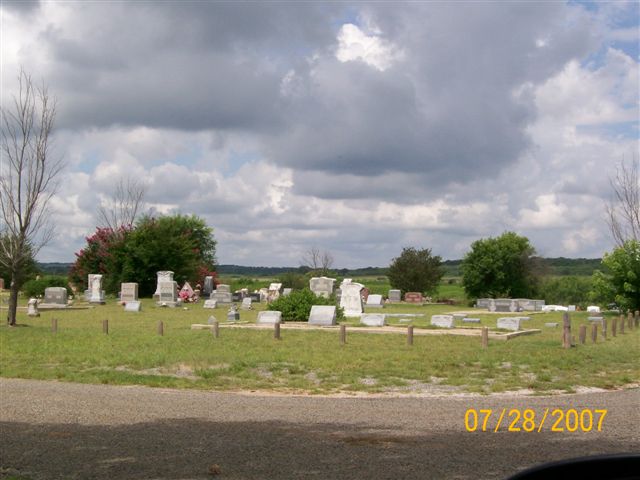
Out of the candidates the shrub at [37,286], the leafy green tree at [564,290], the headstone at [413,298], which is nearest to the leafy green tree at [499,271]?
the leafy green tree at [564,290]

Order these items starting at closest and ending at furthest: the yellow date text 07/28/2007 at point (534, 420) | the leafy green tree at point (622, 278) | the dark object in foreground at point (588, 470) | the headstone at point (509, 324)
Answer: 1. the dark object in foreground at point (588, 470)
2. the yellow date text 07/28/2007 at point (534, 420)
3. the headstone at point (509, 324)
4. the leafy green tree at point (622, 278)

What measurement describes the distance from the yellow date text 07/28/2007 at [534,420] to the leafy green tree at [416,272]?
5433 centimetres

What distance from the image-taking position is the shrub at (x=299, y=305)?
28.8 meters

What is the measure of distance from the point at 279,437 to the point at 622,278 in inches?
1405

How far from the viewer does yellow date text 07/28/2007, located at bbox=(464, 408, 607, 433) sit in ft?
29.1

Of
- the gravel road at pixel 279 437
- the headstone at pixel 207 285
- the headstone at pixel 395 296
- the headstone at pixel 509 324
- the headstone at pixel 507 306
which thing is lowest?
the gravel road at pixel 279 437

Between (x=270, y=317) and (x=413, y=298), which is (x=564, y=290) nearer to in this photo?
(x=413, y=298)

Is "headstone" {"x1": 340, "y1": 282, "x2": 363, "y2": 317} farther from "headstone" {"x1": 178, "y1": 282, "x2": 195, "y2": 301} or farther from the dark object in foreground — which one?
the dark object in foreground

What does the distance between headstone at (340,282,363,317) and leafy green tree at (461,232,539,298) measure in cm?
3003

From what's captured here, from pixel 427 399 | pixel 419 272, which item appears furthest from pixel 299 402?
pixel 419 272

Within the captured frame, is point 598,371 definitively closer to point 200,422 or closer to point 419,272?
point 200,422

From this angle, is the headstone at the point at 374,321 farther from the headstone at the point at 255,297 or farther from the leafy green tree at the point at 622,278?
the headstone at the point at 255,297

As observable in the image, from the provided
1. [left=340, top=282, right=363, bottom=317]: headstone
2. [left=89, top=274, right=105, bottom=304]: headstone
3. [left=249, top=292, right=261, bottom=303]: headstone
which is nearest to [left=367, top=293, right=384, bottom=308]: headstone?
[left=340, top=282, right=363, bottom=317]: headstone

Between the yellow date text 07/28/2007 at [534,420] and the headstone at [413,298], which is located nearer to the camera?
the yellow date text 07/28/2007 at [534,420]
